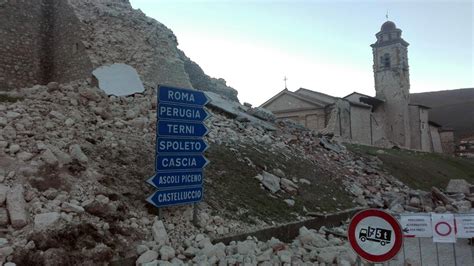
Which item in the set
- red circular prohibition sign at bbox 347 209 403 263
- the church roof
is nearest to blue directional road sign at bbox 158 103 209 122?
red circular prohibition sign at bbox 347 209 403 263

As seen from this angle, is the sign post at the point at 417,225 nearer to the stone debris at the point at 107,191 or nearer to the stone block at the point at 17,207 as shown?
the stone debris at the point at 107,191

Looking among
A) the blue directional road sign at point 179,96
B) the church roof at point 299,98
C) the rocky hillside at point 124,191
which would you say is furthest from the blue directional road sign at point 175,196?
the church roof at point 299,98

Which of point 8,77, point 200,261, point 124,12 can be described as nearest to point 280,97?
point 124,12

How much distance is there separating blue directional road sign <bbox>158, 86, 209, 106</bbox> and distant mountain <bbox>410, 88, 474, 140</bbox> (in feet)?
231

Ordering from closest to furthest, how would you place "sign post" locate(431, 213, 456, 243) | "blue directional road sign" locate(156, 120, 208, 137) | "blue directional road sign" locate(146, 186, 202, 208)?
"blue directional road sign" locate(146, 186, 202, 208)
"blue directional road sign" locate(156, 120, 208, 137)
"sign post" locate(431, 213, 456, 243)

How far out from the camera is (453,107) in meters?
92.6

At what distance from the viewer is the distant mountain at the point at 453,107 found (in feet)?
247

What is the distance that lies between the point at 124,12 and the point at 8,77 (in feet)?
14.3

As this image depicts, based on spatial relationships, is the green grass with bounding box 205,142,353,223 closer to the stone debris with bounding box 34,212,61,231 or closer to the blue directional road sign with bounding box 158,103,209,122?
the blue directional road sign with bounding box 158,103,209,122

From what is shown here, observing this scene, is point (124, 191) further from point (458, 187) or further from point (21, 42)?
point (458, 187)

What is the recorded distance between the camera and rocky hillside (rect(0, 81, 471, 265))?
4.17 metres

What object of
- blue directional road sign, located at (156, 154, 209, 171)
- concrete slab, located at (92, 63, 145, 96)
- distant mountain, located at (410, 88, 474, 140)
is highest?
distant mountain, located at (410, 88, 474, 140)

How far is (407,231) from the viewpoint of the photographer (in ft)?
19.4

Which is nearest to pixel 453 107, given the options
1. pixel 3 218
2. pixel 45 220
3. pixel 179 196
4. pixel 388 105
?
pixel 388 105
